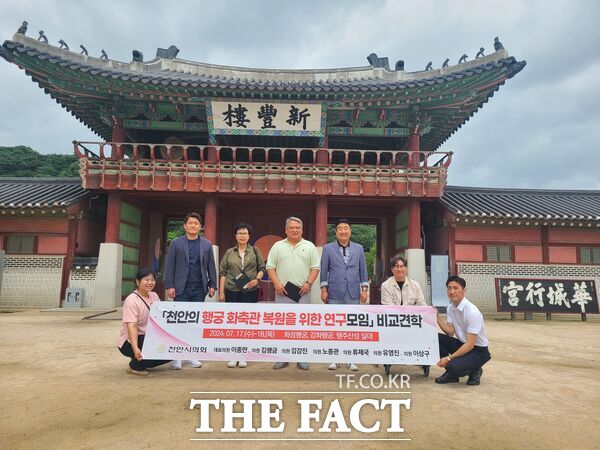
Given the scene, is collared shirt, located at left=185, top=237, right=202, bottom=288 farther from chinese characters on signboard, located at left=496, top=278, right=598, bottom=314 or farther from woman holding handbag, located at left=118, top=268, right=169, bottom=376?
chinese characters on signboard, located at left=496, top=278, right=598, bottom=314

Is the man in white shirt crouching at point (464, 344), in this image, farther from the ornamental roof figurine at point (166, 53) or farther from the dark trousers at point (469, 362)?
the ornamental roof figurine at point (166, 53)

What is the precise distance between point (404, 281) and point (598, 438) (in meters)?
2.10

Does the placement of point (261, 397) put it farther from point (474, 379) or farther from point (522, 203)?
point (522, 203)

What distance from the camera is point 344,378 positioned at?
404cm

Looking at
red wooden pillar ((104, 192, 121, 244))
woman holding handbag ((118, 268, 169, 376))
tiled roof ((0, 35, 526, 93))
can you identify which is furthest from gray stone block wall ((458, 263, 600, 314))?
red wooden pillar ((104, 192, 121, 244))

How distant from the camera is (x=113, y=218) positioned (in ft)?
40.4

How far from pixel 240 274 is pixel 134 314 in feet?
4.22

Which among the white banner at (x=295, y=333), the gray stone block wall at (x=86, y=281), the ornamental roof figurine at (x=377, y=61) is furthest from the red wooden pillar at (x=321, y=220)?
the white banner at (x=295, y=333)

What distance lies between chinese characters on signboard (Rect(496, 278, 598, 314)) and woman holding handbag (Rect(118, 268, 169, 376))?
32.1 ft

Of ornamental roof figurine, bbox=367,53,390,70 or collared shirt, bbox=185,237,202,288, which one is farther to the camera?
ornamental roof figurine, bbox=367,53,390,70

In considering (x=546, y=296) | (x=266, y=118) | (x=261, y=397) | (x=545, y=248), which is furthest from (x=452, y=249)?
(x=261, y=397)

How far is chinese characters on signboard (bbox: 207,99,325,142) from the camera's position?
12.5 m

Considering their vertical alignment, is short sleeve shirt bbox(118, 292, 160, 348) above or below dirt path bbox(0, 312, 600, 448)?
above

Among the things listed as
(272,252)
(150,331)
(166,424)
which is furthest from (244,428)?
(272,252)
